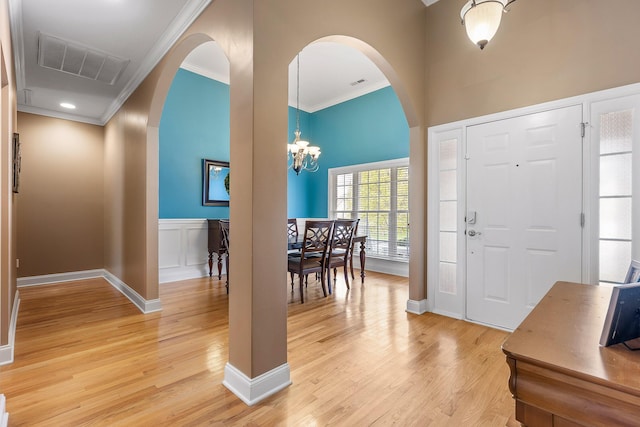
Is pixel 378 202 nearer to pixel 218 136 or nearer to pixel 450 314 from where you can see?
pixel 450 314

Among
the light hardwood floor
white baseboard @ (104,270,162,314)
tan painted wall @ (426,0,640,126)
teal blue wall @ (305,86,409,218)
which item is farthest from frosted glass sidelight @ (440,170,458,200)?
white baseboard @ (104,270,162,314)

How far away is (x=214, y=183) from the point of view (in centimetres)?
514

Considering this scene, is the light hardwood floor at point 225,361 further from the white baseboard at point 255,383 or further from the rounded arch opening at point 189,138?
the rounded arch opening at point 189,138

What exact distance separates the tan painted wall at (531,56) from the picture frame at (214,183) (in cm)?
350

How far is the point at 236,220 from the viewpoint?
75.5 inches

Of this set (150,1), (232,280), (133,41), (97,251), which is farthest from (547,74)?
(97,251)

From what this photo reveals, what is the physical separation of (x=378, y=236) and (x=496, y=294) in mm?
2880

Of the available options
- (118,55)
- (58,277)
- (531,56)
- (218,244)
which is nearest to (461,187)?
(531,56)

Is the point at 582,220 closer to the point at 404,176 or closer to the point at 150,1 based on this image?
the point at 404,176

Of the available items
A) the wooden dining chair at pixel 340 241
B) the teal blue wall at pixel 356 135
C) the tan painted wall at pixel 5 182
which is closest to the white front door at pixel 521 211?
the wooden dining chair at pixel 340 241

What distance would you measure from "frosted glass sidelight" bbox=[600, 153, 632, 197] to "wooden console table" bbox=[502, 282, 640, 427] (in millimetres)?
1781

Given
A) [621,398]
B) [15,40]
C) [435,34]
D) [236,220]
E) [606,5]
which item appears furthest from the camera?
[435,34]

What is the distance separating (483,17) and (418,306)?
2571 millimetres

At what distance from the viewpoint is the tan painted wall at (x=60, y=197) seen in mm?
4652
